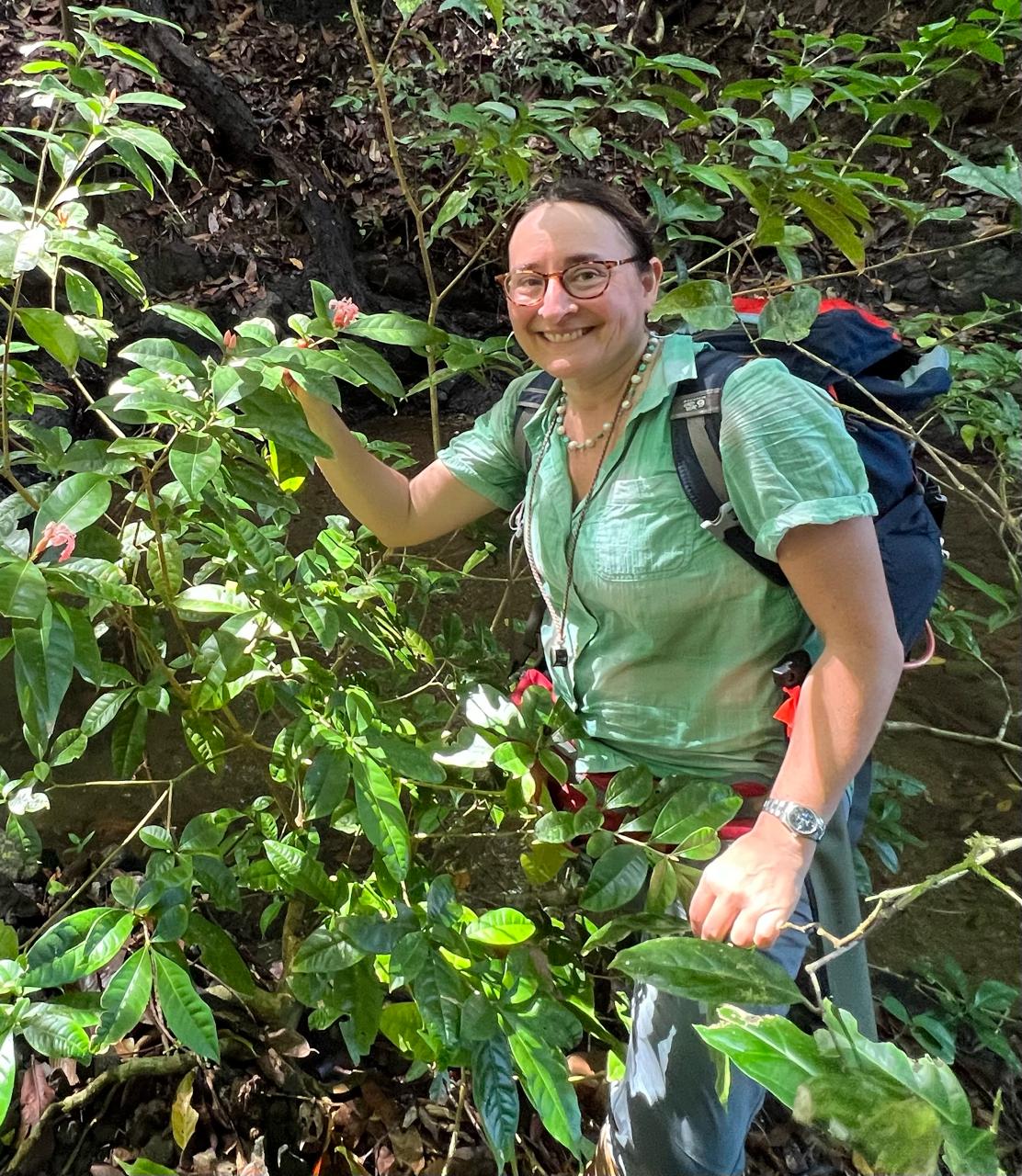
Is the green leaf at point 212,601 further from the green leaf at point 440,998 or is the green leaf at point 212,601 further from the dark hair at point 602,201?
the dark hair at point 602,201

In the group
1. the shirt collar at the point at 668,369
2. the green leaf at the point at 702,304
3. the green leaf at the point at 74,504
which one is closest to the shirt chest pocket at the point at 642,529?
the shirt collar at the point at 668,369

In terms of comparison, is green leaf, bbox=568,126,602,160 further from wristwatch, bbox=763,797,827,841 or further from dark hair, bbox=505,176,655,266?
wristwatch, bbox=763,797,827,841

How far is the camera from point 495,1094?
1016 millimetres

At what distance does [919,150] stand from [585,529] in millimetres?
4658

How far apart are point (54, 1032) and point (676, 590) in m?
0.94

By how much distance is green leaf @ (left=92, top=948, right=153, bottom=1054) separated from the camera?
979mm

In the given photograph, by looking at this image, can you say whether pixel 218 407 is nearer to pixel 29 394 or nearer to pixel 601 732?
pixel 29 394

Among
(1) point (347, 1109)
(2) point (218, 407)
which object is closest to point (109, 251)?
(2) point (218, 407)

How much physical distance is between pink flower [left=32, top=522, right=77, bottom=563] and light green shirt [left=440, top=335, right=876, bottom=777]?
666 millimetres

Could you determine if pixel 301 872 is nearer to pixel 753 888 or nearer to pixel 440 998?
pixel 440 998

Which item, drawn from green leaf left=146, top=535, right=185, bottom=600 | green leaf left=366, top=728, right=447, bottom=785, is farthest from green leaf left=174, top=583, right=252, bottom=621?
green leaf left=366, top=728, right=447, bottom=785

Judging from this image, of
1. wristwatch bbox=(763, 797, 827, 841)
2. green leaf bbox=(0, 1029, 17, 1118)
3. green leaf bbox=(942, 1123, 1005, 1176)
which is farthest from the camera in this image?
wristwatch bbox=(763, 797, 827, 841)

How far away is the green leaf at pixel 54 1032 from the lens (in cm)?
95

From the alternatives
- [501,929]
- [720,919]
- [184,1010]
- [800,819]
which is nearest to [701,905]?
[720,919]
